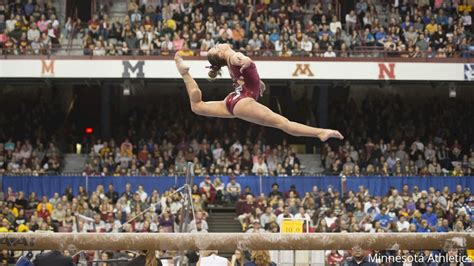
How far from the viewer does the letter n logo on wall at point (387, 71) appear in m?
23.3

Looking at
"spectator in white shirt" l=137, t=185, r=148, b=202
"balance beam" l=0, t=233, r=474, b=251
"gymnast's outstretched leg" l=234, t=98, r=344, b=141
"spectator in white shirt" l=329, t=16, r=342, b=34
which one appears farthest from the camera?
"spectator in white shirt" l=329, t=16, r=342, b=34

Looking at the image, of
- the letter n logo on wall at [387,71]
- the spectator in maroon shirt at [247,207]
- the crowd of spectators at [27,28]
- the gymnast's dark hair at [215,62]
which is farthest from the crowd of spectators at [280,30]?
the gymnast's dark hair at [215,62]

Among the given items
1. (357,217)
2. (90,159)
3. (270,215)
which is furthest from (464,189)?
(90,159)

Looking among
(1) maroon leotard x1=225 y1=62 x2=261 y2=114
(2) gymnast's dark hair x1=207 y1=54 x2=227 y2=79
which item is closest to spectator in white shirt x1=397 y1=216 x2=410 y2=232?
(1) maroon leotard x1=225 y1=62 x2=261 y2=114

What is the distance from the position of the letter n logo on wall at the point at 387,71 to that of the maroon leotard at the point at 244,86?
15051 mm

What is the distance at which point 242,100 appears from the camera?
8.58 meters

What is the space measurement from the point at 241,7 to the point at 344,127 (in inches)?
197

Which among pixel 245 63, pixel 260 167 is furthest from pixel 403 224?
pixel 245 63

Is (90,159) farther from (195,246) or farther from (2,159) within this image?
(195,246)

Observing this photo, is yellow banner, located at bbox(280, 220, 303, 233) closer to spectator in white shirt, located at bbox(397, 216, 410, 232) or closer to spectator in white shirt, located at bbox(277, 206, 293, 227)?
spectator in white shirt, located at bbox(277, 206, 293, 227)

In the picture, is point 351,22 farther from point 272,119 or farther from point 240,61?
point 240,61

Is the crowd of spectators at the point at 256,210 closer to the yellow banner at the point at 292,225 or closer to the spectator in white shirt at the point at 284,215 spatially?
the spectator in white shirt at the point at 284,215

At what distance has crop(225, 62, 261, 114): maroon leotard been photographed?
8.58 metres

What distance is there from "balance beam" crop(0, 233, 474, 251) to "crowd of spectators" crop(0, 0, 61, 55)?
15.7 meters
